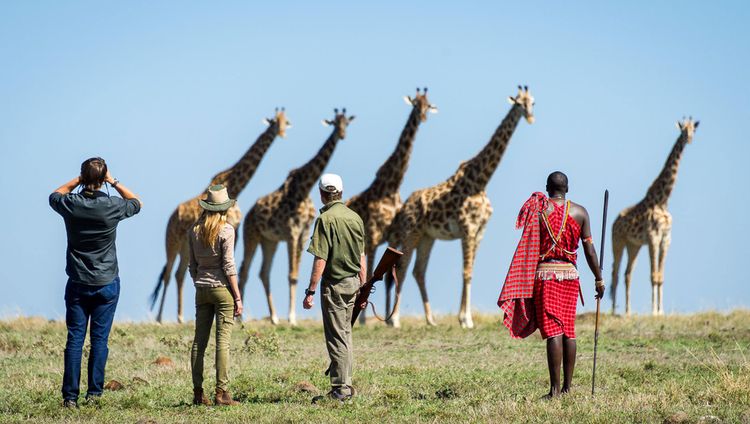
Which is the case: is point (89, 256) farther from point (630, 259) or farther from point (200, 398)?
point (630, 259)

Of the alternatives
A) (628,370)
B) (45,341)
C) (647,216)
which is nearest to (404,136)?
(647,216)

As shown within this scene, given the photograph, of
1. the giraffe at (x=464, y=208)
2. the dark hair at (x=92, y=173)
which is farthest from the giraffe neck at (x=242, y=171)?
the dark hair at (x=92, y=173)

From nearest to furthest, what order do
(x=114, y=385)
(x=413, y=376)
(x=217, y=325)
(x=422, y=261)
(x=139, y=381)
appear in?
(x=217, y=325), (x=114, y=385), (x=139, y=381), (x=413, y=376), (x=422, y=261)

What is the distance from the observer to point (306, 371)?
11.8m

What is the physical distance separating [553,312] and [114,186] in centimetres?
371

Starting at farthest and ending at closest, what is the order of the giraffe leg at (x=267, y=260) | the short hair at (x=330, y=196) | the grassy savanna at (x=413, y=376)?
the giraffe leg at (x=267, y=260) < the short hair at (x=330, y=196) < the grassy savanna at (x=413, y=376)

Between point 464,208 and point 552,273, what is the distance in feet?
31.9

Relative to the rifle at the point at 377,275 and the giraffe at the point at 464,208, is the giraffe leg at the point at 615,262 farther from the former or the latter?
the rifle at the point at 377,275

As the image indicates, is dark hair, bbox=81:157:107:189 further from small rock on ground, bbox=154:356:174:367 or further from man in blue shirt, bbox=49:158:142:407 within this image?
small rock on ground, bbox=154:356:174:367

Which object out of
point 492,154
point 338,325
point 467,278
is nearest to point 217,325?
point 338,325

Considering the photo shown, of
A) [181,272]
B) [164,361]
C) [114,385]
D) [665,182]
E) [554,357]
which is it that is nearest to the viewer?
[554,357]

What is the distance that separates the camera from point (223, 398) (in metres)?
9.45

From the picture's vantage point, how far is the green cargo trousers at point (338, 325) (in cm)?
930

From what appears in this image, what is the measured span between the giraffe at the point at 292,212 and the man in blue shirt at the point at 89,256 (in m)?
10.4
